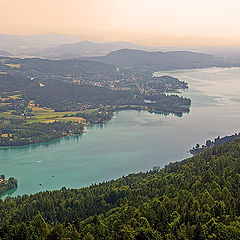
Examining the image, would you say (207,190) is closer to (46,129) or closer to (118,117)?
(46,129)

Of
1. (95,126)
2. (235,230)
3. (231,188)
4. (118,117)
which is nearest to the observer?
(235,230)

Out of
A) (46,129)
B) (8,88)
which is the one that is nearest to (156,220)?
(46,129)

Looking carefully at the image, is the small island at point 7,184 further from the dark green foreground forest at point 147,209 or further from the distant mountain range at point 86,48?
the distant mountain range at point 86,48

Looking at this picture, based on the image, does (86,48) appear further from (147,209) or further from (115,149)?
(147,209)

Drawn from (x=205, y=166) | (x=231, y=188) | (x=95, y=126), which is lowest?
(x=95, y=126)

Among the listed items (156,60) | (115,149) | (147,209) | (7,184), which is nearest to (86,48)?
(156,60)

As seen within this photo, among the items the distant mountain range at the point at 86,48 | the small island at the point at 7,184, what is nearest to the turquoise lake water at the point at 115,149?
the small island at the point at 7,184
